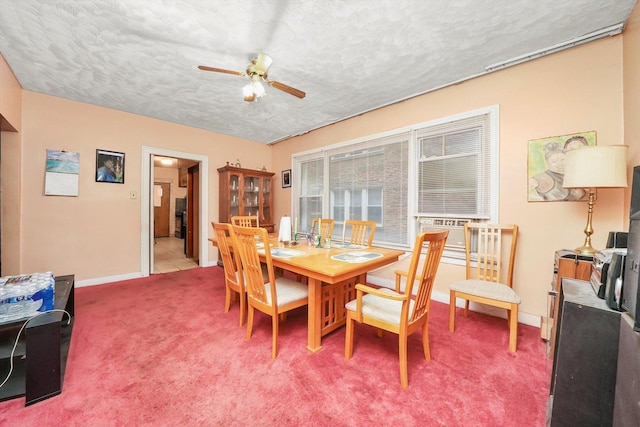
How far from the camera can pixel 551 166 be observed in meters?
2.17

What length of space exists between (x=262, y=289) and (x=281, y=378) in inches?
23.3

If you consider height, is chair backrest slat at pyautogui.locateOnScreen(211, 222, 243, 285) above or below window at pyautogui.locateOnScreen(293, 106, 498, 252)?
below

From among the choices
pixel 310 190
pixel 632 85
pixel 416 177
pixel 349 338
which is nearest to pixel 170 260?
pixel 310 190

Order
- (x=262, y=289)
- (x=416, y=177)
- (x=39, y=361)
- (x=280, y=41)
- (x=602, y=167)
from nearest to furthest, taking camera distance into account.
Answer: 1. (x=39, y=361)
2. (x=602, y=167)
3. (x=262, y=289)
4. (x=280, y=41)
5. (x=416, y=177)

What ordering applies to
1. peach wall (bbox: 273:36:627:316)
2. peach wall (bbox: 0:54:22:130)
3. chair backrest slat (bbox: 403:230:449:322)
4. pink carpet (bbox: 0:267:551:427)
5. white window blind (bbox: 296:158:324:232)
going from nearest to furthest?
pink carpet (bbox: 0:267:551:427) → chair backrest slat (bbox: 403:230:449:322) → peach wall (bbox: 273:36:627:316) → peach wall (bbox: 0:54:22:130) → white window blind (bbox: 296:158:324:232)

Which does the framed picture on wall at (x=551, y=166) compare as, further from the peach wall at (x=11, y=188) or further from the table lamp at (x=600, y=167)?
the peach wall at (x=11, y=188)

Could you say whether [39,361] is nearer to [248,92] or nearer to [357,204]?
[248,92]

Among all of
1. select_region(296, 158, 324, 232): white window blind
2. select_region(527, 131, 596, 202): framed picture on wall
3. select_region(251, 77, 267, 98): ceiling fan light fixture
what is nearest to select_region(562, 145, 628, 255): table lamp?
select_region(527, 131, 596, 202): framed picture on wall

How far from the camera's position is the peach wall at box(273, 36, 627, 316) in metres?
1.95

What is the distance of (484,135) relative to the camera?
2.55 metres

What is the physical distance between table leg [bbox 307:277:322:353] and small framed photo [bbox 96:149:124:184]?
354 cm

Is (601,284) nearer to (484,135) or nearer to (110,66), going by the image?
(484,135)

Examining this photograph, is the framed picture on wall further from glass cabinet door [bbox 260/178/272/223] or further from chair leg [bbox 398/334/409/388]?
glass cabinet door [bbox 260/178/272/223]

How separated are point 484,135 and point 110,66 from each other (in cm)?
390
